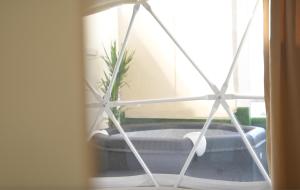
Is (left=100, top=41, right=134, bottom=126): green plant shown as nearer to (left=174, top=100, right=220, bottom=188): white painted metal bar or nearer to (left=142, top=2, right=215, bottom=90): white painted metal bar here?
(left=142, top=2, right=215, bottom=90): white painted metal bar

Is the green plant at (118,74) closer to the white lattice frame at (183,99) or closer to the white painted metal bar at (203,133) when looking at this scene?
the white lattice frame at (183,99)

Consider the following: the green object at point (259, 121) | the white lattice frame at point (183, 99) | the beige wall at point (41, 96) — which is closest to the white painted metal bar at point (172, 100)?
the white lattice frame at point (183, 99)

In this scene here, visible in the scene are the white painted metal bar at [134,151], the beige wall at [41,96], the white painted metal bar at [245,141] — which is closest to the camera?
the beige wall at [41,96]

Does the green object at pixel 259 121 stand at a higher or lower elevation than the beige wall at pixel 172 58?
lower

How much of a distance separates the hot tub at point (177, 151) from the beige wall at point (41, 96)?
26cm

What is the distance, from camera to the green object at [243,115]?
1512 millimetres

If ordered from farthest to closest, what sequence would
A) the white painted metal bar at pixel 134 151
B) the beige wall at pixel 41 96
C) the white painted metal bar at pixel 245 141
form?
1. the white painted metal bar at pixel 134 151
2. the white painted metal bar at pixel 245 141
3. the beige wall at pixel 41 96

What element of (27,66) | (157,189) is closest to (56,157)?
(27,66)

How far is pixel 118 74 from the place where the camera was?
5.26 feet

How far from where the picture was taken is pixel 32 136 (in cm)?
132

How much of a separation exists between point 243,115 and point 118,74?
0.64m

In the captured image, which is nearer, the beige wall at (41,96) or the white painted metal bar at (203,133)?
the beige wall at (41,96)

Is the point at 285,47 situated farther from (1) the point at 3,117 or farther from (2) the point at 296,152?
(1) the point at 3,117

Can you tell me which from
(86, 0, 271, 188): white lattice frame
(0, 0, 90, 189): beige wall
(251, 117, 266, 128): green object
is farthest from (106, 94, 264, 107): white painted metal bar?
(0, 0, 90, 189): beige wall
